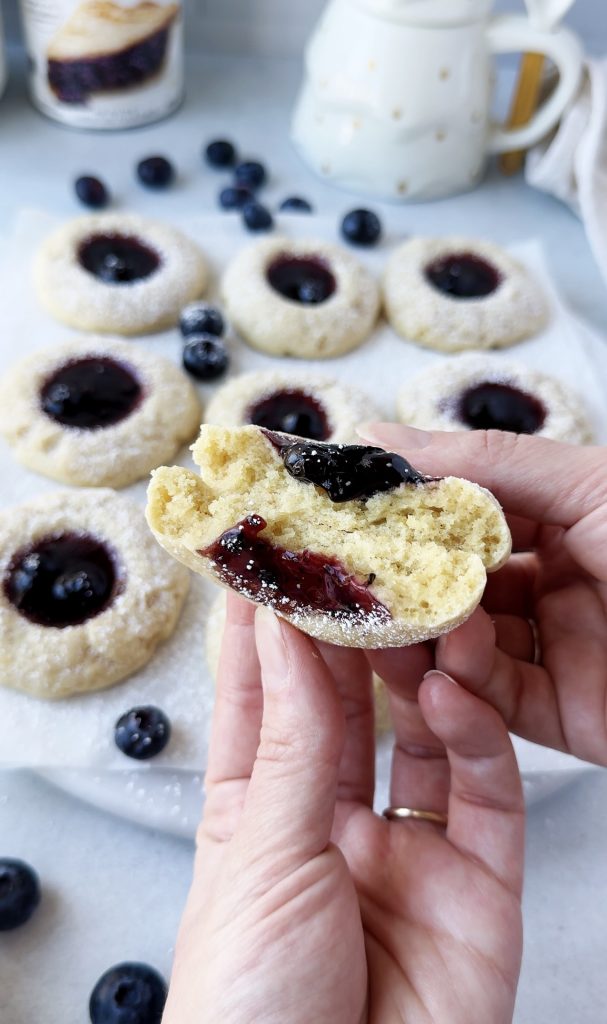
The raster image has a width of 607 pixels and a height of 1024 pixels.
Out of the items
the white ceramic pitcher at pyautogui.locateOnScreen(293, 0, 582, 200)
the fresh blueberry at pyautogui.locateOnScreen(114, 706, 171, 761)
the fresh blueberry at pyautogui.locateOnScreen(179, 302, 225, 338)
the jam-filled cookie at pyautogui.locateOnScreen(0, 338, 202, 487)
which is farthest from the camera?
the white ceramic pitcher at pyautogui.locateOnScreen(293, 0, 582, 200)

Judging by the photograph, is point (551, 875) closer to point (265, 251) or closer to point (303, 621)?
point (303, 621)

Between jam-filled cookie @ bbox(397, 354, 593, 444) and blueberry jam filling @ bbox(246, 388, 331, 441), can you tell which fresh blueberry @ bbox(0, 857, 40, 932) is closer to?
blueberry jam filling @ bbox(246, 388, 331, 441)

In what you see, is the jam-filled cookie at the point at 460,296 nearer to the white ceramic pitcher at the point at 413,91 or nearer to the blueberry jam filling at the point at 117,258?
the white ceramic pitcher at the point at 413,91

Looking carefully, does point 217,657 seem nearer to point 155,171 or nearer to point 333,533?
point 333,533

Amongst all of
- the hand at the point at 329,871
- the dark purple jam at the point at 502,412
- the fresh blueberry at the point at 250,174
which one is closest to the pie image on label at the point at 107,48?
the fresh blueberry at the point at 250,174

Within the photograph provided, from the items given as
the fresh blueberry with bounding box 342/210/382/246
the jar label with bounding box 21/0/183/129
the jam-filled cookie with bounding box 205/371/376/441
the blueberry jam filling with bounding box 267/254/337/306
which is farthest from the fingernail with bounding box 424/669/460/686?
the jar label with bounding box 21/0/183/129

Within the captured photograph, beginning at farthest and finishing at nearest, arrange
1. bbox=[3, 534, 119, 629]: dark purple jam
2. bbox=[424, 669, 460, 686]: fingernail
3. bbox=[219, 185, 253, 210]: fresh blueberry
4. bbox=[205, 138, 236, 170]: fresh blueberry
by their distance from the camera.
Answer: bbox=[205, 138, 236, 170]: fresh blueberry, bbox=[219, 185, 253, 210]: fresh blueberry, bbox=[3, 534, 119, 629]: dark purple jam, bbox=[424, 669, 460, 686]: fingernail

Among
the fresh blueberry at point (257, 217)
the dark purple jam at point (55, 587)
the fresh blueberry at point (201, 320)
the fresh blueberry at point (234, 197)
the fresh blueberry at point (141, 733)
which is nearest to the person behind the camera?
the fresh blueberry at point (141, 733)
